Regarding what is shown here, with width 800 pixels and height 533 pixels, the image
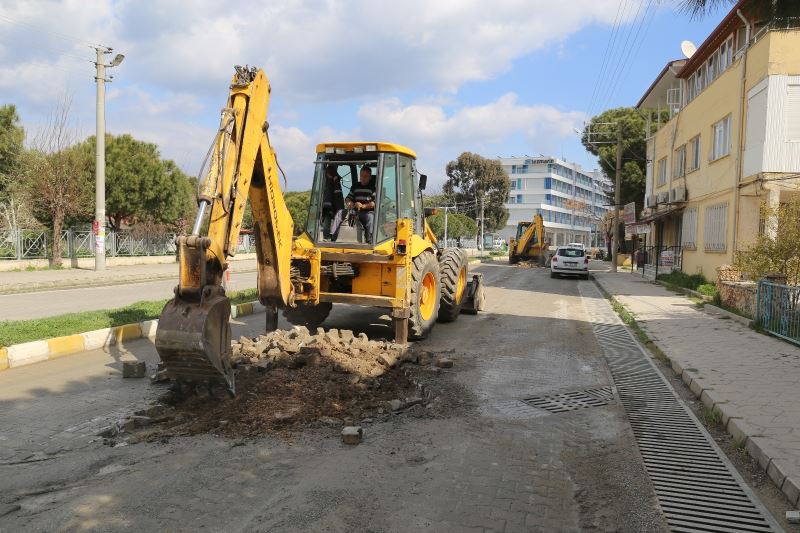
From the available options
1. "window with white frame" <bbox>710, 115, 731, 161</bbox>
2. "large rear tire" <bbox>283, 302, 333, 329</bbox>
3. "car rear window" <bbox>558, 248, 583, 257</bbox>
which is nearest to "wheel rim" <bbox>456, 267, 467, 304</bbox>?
"large rear tire" <bbox>283, 302, 333, 329</bbox>

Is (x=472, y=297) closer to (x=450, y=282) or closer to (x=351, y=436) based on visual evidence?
(x=450, y=282)

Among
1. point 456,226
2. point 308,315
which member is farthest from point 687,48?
point 456,226

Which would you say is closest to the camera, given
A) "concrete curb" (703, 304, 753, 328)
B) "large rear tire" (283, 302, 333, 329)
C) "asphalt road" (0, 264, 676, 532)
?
"asphalt road" (0, 264, 676, 532)

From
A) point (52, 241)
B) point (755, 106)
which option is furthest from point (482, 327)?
point (52, 241)

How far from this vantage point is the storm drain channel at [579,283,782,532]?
12.7ft

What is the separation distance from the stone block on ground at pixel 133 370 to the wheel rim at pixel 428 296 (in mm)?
4435

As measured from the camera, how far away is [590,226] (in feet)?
389

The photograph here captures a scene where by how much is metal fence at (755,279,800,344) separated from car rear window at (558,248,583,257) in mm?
16606

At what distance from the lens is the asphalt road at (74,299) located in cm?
1194

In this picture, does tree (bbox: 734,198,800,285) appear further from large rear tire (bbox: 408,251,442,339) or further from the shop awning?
the shop awning

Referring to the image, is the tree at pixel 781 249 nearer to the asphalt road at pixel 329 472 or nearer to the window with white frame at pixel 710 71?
the asphalt road at pixel 329 472

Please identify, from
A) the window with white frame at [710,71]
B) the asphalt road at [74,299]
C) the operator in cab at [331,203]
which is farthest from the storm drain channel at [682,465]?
the window with white frame at [710,71]

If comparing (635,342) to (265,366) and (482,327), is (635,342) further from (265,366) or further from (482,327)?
(265,366)

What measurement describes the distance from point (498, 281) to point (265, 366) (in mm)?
19131
